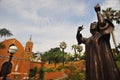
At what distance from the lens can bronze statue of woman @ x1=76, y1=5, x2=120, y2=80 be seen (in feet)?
17.0

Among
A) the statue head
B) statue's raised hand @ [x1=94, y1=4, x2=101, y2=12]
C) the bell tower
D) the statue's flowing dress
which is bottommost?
the statue's flowing dress

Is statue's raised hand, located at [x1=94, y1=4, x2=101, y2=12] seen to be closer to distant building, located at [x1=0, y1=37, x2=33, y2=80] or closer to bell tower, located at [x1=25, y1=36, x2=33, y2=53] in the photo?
distant building, located at [x1=0, y1=37, x2=33, y2=80]

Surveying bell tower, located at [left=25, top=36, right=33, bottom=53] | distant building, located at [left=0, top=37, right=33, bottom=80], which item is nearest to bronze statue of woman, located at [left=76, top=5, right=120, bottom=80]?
distant building, located at [left=0, top=37, right=33, bottom=80]

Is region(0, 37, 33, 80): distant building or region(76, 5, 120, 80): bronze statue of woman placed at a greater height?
region(0, 37, 33, 80): distant building

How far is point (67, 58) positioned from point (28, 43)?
38.2ft

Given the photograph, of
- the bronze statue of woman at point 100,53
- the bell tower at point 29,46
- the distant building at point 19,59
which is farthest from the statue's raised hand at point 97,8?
the bell tower at point 29,46

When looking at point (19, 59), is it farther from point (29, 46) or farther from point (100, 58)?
point (100, 58)

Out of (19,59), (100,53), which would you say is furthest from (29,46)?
(100,53)

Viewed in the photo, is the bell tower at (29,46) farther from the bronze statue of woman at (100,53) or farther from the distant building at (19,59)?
the bronze statue of woman at (100,53)

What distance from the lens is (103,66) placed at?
5312 mm

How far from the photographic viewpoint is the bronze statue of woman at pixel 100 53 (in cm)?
518

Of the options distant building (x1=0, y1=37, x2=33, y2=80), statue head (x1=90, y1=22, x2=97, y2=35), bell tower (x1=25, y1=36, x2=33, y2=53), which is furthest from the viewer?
bell tower (x1=25, y1=36, x2=33, y2=53)

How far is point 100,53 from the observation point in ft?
18.2

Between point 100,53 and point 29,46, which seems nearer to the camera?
point 100,53
